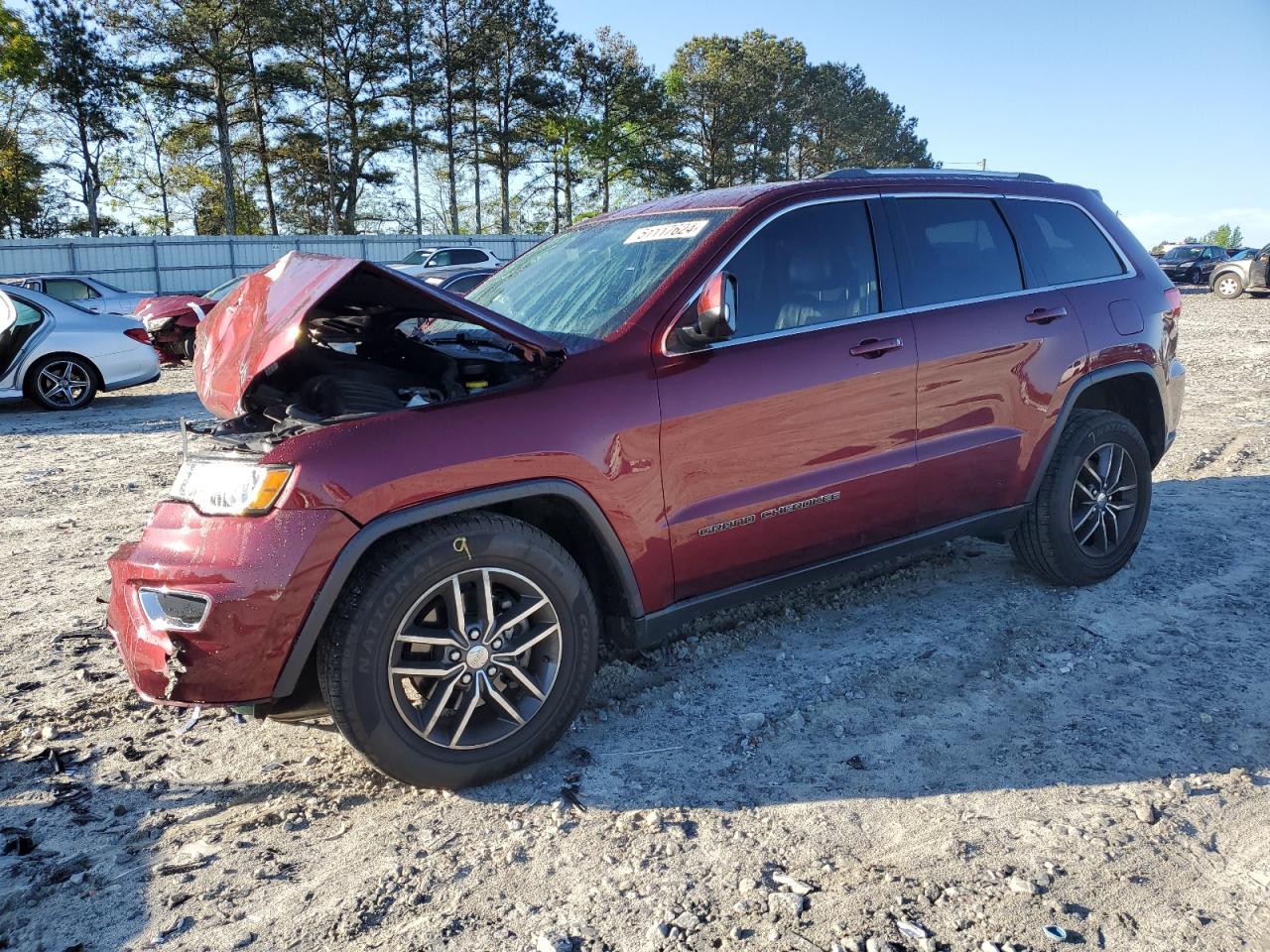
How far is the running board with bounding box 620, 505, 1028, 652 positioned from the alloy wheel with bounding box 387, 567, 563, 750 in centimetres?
36

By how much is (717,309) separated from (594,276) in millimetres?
847

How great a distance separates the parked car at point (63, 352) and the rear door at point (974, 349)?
33.7 ft

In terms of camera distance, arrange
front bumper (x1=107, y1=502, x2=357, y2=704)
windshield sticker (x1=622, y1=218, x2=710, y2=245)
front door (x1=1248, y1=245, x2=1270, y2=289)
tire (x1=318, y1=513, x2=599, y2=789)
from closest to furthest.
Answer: front bumper (x1=107, y1=502, x2=357, y2=704) → tire (x1=318, y1=513, x2=599, y2=789) → windshield sticker (x1=622, y1=218, x2=710, y2=245) → front door (x1=1248, y1=245, x2=1270, y2=289)

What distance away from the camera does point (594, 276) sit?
3.80 meters

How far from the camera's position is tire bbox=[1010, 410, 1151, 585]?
4426 millimetres

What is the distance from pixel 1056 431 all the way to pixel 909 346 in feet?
3.41

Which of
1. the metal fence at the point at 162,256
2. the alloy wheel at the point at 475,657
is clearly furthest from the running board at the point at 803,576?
the metal fence at the point at 162,256

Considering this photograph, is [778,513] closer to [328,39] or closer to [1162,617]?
[1162,617]

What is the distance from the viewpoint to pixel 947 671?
3.81 metres

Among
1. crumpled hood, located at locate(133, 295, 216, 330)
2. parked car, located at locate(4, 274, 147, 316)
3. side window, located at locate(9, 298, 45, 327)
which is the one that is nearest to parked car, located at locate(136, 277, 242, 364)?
crumpled hood, located at locate(133, 295, 216, 330)

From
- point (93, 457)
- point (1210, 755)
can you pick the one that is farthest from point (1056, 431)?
point (93, 457)

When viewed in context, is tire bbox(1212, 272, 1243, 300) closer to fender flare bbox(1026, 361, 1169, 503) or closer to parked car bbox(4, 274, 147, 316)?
fender flare bbox(1026, 361, 1169, 503)

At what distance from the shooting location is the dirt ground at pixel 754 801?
2445mm

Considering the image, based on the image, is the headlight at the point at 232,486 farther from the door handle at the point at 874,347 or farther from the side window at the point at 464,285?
the door handle at the point at 874,347
